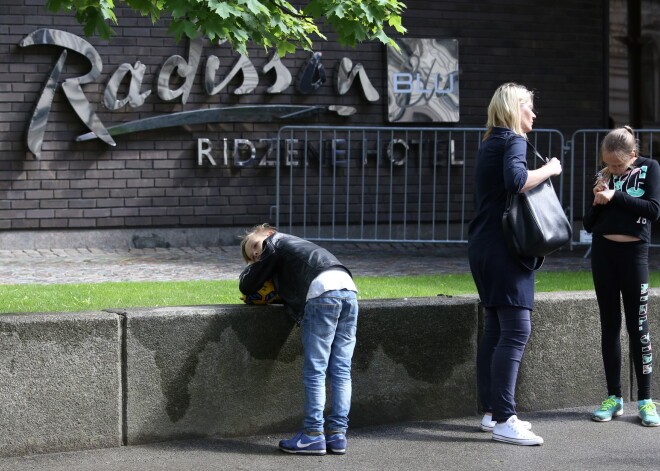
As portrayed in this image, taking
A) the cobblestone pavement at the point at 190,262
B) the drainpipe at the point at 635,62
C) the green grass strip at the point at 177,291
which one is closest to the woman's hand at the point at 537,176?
the green grass strip at the point at 177,291

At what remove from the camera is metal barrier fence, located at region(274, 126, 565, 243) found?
500 inches

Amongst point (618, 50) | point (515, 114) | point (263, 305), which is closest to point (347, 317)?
point (263, 305)

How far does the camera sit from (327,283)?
17.3 ft

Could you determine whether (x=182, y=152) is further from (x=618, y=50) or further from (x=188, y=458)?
(x=188, y=458)

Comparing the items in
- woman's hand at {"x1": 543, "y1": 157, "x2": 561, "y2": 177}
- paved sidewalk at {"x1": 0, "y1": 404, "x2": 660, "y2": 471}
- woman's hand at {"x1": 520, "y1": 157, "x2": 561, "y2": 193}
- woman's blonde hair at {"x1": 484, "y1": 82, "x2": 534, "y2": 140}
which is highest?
woman's blonde hair at {"x1": 484, "y1": 82, "x2": 534, "y2": 140}

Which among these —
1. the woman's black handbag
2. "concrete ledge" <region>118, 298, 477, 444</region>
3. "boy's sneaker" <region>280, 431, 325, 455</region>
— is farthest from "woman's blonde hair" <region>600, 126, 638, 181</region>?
"boy's sneaker" <region>280, 431, 325, 455</region>

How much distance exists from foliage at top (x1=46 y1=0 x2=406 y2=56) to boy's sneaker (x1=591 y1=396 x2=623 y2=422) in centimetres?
238

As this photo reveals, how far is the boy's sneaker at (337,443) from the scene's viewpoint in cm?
534

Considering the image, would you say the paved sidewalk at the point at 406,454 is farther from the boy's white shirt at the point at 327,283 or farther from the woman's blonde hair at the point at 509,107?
the woman's blonde hair at the point at 509,107

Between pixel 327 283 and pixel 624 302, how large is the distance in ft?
5.87

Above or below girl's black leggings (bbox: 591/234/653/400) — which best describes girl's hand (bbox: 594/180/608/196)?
above

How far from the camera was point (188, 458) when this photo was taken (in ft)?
17.2

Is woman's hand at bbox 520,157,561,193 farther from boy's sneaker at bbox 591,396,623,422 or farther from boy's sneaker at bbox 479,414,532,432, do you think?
boy's sneaker at bbox 591,396,623,422

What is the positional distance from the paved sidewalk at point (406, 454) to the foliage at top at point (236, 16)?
2053 millimetres
